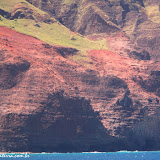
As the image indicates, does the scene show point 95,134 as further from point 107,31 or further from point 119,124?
point 107,31

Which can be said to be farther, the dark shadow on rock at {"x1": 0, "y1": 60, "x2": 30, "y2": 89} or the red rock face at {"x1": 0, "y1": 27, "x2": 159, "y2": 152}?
the dark shadow on rock at {"x1": 0, "y1": 60, "x2": 30, "y2": 89}

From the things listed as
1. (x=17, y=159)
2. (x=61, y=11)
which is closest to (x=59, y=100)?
(x=17, y=159)

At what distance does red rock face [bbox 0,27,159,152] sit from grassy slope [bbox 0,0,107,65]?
11.3 feet

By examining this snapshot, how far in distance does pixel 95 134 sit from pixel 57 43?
29413mm

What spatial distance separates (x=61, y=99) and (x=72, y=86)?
8.31 m

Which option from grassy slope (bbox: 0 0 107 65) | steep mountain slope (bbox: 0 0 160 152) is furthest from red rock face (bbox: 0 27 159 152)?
grassy slope (bbox: 0 0 107 65)

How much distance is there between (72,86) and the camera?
127875mm

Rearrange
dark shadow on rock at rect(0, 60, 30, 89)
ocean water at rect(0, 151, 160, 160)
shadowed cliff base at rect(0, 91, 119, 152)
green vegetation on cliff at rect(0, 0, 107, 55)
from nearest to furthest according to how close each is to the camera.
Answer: ocean water at rect(0, 151, 160, 160)
shadowed cliff base at rect(0, 91, 119, 152)
dark shadow on rock at rect(0, 60, 30, 89)
green vegetation on cliff at rect(0, 0, 107, 55)

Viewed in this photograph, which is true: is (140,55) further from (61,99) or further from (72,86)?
(61,99)

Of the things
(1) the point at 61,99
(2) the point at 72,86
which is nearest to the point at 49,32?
(2) the point at 72,86

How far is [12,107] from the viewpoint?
116 metres

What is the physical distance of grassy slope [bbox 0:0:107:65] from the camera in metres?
142

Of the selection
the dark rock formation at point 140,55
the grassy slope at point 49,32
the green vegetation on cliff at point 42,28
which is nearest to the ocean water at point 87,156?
the grassy slope at point 49,32

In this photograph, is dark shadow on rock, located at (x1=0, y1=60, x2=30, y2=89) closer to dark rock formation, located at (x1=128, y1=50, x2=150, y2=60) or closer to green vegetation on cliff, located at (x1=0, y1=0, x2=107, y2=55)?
green vegetation on cliff, located at (x1=0, y1=0, x2=107, y2=55)
